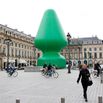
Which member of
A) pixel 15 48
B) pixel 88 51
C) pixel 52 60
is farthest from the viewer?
pixel 88 51

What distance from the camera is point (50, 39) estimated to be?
1945 inches

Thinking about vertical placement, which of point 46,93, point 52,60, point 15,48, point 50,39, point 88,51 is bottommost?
point 46,93

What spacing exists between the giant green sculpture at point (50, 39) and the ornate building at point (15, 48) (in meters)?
27.6

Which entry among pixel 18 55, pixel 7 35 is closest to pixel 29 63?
pixel 18 55

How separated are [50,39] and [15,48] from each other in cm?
3950

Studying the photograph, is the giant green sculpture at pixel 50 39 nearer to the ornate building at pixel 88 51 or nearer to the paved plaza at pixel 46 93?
the paved plaza at pixel 46 93

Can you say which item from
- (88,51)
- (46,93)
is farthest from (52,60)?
(88,51)

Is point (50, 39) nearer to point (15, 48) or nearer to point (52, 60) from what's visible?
point (52, 60)

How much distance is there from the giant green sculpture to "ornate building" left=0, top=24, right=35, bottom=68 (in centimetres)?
2764

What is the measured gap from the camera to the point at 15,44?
8706 centimetres

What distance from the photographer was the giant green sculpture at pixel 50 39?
49.2 m

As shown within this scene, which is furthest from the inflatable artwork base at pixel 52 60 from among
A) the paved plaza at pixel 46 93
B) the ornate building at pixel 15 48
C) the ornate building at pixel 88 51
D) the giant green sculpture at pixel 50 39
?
the ornate building at pixel 88 51

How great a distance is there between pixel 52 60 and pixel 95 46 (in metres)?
72.3

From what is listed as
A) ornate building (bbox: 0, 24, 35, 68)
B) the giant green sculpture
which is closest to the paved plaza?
the giant green sculpture
